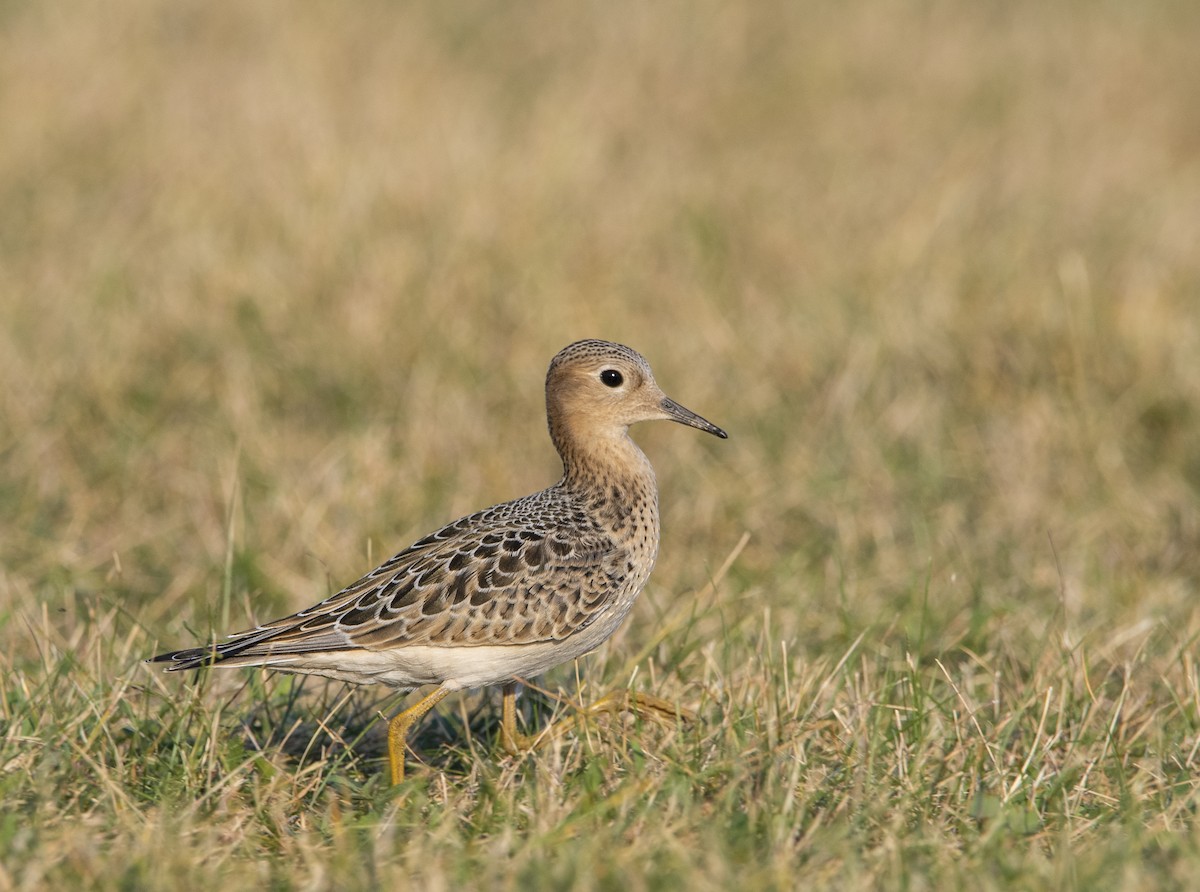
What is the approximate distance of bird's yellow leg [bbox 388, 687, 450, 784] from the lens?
4.68 metres

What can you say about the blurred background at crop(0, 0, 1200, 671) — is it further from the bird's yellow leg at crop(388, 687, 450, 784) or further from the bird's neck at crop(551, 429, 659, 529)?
the bird's yellow leg at crop(388, 687, 450, 784)

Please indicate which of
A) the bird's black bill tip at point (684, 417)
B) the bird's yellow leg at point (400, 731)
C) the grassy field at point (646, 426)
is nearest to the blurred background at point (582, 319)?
the grassy field at point (646, 426)

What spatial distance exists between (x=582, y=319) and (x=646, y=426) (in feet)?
3.20

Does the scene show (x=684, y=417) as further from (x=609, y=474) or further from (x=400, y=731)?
(x=400, y=731)

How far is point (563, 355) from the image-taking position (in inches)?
215

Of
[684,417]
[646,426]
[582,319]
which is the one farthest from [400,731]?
[582,319]

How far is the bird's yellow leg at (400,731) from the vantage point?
4.68 m

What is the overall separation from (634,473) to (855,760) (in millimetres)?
1216

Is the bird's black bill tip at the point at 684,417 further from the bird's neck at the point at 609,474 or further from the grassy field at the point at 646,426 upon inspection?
the grassy field at the point at 646,426

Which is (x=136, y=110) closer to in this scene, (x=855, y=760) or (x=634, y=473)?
(x=634, y=473)

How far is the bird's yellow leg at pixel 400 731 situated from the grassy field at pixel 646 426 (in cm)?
10

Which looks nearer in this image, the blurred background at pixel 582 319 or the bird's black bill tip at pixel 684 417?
Result: the bird's black bill tip at pixel 684 417

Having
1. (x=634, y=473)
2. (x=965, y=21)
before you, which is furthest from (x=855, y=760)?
(x=965, y=21)

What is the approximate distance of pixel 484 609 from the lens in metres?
4.78
